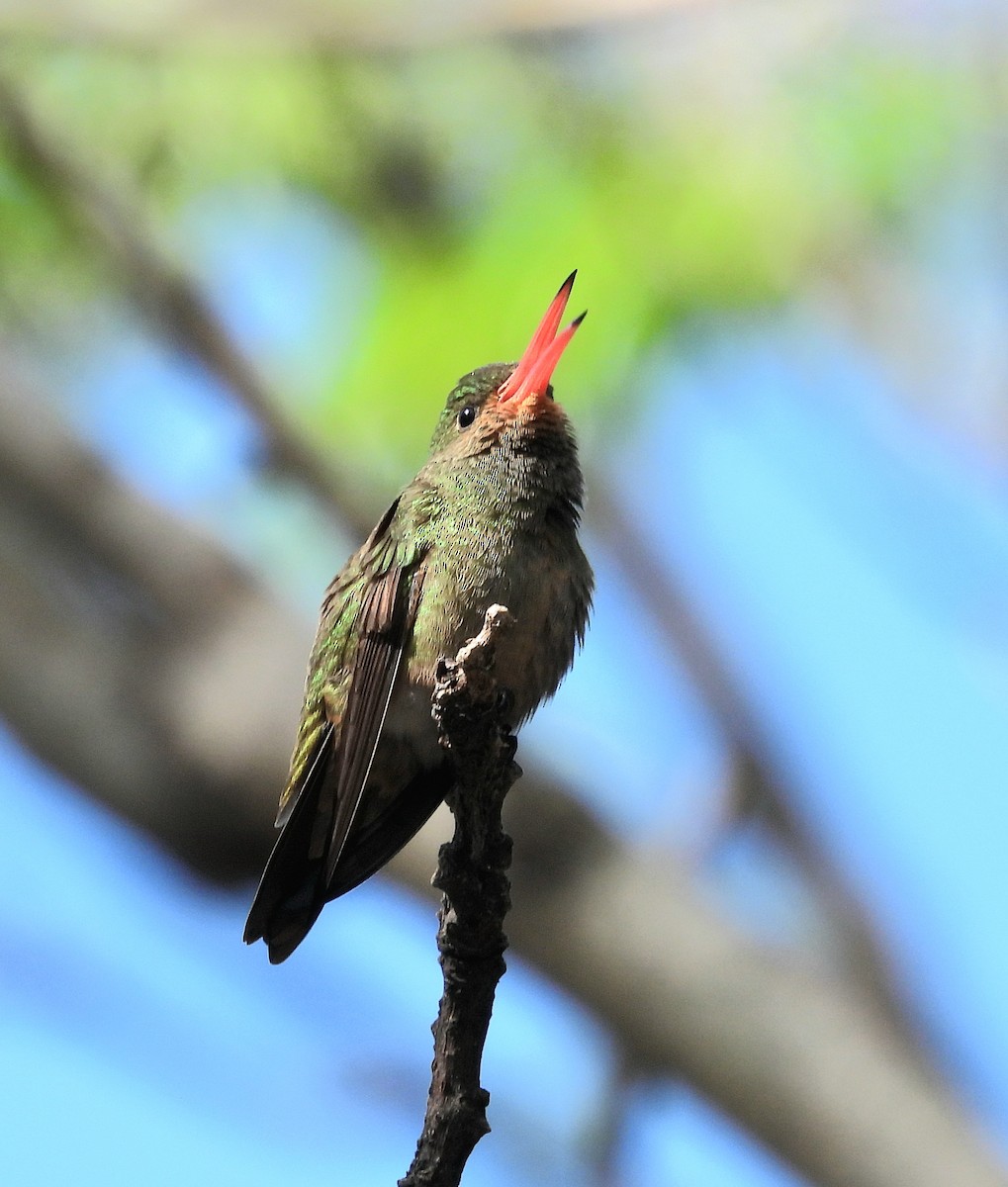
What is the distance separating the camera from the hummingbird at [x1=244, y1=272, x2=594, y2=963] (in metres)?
4.34

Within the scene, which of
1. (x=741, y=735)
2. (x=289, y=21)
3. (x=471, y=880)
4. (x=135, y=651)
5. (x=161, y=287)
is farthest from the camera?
(x=289, y=21)

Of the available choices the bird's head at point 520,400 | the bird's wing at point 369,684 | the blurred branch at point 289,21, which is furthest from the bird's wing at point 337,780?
the blurred branch at point 289,21

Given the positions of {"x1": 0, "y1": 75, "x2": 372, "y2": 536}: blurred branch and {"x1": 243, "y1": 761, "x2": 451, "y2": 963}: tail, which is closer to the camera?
{"x1": 243, "y1": 761, "x2": 451, "y2": 963}: tail

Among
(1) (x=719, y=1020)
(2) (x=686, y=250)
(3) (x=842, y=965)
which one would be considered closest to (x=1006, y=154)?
(2) (x=686, y=250)

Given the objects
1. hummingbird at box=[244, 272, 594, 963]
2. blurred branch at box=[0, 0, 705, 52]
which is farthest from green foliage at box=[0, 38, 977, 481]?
hummingbird at box=[244, 272, 594, 963]

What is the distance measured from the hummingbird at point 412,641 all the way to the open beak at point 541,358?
5.7 inches

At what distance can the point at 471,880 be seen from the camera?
10.9 ft

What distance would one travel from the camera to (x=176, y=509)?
21.0 feet

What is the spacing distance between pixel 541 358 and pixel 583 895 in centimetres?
207

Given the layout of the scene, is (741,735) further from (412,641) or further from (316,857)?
(316,857)

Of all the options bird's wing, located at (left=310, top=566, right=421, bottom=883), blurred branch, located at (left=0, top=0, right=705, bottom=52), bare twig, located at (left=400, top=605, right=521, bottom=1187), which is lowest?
bare twig, located at (left=400, top=605, right=521, bottom=1187)

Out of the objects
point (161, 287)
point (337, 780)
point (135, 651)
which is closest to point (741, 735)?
point (135, 651)

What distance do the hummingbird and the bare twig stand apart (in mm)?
774

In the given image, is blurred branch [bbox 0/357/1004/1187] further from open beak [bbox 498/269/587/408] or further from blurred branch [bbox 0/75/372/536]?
open beak [bbox 498/269/587/408]
